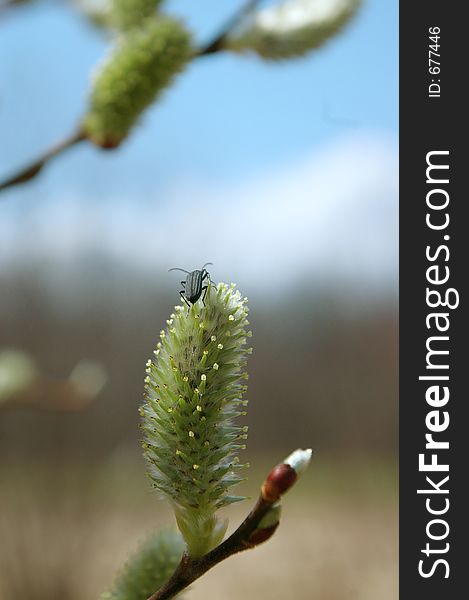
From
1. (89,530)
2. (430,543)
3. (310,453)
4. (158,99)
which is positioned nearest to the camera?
(310,453)

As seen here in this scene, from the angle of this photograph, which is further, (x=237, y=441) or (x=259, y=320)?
(x=259, y=320)

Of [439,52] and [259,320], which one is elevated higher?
[259,320]

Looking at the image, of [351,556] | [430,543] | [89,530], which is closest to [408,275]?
[430,543]

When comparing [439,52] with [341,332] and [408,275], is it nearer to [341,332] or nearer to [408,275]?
A: [408,275]

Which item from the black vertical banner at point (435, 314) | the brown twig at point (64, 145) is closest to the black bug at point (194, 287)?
the brown twig at point (64, 145)

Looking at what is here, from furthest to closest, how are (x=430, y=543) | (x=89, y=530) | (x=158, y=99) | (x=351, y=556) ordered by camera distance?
(x=351, y=556)
(x=89, y=530)
(x=430, y=543)
(x=158, y=99)

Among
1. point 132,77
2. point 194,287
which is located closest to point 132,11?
point 132,77
